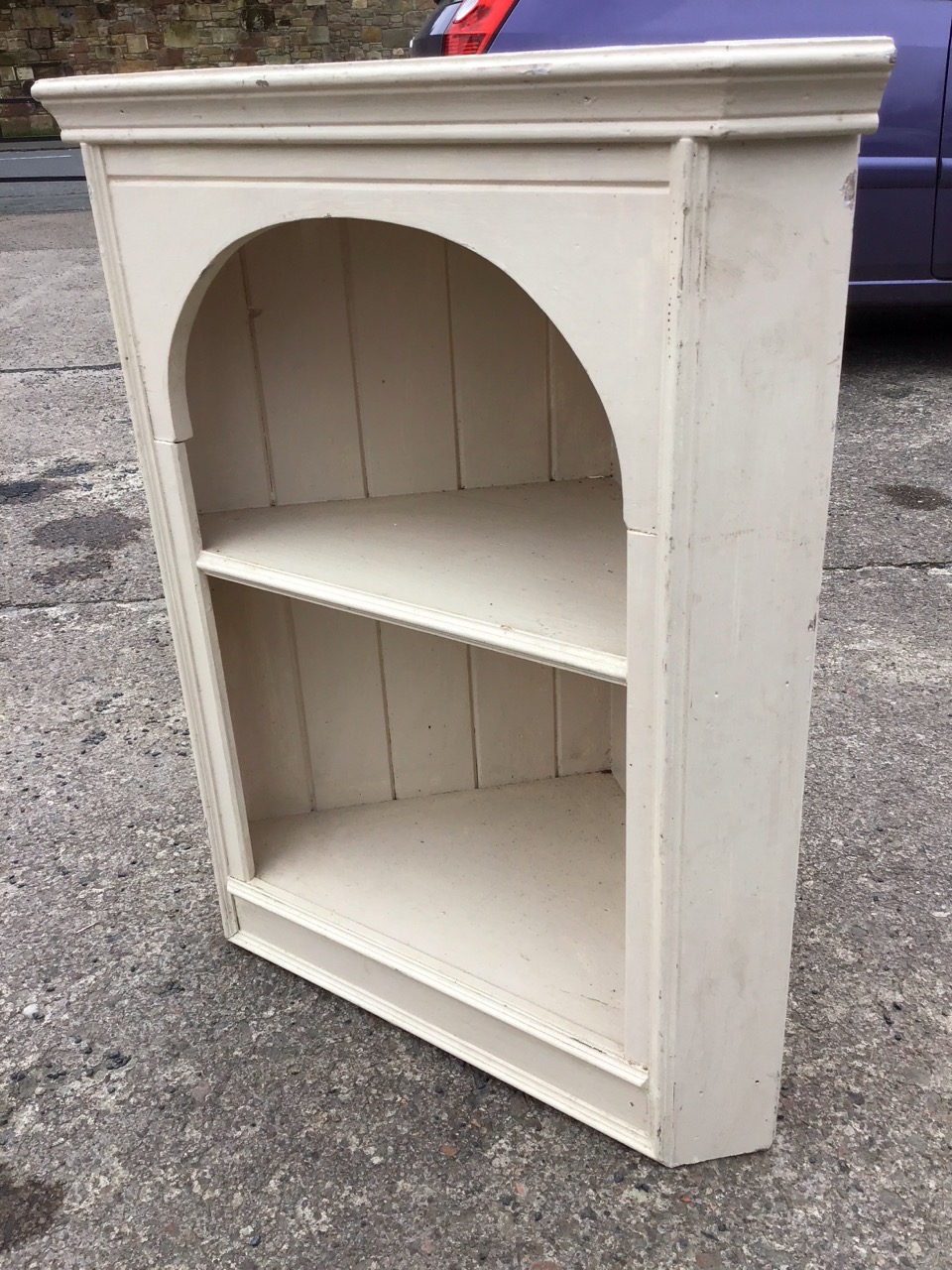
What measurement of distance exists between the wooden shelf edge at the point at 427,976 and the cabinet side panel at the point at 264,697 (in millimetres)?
216

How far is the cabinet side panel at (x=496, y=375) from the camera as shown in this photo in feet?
5.64

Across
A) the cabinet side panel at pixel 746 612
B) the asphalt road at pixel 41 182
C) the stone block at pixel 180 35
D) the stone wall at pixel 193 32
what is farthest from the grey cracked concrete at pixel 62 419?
the stone block at pixel 180 35

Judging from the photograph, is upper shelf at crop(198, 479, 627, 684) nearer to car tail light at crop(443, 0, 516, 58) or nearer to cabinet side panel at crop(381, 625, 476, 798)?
cabinet side panel at crop(381, 625, 476, 798)

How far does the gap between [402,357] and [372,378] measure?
0.06 metres

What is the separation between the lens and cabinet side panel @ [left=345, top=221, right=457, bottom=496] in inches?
66.4

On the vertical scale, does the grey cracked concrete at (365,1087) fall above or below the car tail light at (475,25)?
below

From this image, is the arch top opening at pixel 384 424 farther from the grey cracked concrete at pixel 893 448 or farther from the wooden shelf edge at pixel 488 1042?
the grey cracked concrete at pixel 893 448

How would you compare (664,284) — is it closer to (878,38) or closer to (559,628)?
(878,38)

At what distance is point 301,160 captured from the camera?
1.20m

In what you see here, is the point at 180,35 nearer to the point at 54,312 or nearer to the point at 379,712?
the point at 54,312

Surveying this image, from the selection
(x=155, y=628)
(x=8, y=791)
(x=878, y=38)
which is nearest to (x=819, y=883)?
(x=878, y=38)

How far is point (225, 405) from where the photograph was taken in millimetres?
1695

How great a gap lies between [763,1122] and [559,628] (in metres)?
0.72

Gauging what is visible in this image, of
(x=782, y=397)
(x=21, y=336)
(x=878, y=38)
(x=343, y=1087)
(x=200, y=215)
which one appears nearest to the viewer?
(x=878, y=38)
